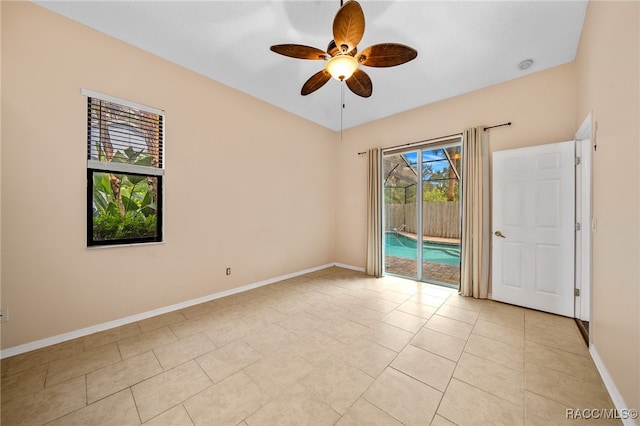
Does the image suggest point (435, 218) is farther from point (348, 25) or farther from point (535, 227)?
point (348, 25)

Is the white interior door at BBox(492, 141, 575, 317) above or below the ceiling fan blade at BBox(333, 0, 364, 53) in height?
below

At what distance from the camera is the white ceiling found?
81.2 inches

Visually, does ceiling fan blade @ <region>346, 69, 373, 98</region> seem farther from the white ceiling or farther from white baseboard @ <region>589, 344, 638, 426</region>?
white baseboard @ <region>589, 344, 638, 426</region>

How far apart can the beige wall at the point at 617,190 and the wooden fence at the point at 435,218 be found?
6.00 ft

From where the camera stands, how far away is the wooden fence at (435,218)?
380 centimetres

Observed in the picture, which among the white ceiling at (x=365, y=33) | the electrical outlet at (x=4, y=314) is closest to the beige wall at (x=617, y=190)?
the white ceiling at (x=365, y=33)

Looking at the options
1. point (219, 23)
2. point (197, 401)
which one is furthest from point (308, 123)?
point (197, 401)

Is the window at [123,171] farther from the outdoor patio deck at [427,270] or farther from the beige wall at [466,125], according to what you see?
the outdoor patio deck at [427,270]

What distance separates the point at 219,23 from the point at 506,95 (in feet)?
12.0

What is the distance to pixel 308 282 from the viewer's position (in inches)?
158

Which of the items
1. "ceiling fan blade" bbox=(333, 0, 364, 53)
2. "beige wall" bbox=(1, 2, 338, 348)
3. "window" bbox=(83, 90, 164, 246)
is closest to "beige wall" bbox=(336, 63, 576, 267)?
"beige wall" bbox=(1, 2, 338, 348)

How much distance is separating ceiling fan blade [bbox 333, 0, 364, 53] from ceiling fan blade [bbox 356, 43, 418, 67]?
Result: 0.47 ft

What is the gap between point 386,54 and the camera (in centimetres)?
182

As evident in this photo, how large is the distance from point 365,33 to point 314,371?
3181mm
